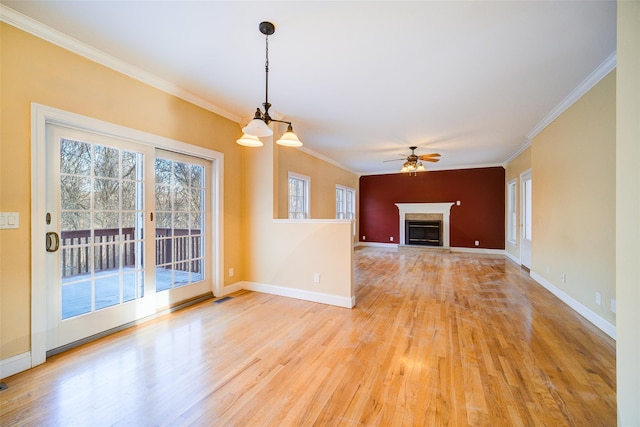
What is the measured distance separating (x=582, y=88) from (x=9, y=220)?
575 cm

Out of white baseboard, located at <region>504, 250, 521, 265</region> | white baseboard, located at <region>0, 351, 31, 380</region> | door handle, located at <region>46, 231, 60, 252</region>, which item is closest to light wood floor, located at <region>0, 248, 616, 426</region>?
white baseboard, located at <region>0, 351, 31, 380</region>

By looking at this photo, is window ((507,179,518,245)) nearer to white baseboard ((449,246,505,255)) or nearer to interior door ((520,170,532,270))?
white baseboard ((449,246,505,255))

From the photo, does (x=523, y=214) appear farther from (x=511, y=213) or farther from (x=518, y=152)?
(x=518, y=152)

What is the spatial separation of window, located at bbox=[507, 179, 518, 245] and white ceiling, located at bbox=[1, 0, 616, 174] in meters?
3.48

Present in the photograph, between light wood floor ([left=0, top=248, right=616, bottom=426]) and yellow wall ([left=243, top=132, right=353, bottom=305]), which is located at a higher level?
yellow wall ([left=243, top=132, right=353, bottom=305])

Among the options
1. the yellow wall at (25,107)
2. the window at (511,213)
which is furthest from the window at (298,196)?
the window at (511,213)

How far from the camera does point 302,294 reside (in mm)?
3637

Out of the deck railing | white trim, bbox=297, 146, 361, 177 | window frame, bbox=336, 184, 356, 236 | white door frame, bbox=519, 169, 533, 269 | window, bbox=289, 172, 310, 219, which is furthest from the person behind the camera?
window frame, bbox=336, 184, 356, 236

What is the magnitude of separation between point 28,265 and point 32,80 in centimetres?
147

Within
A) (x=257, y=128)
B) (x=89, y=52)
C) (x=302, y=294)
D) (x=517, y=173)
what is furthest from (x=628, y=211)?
(x=517, y=173)

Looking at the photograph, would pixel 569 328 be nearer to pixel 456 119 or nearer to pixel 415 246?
pixel 456 119

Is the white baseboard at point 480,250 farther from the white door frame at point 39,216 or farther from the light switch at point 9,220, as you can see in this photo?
the light switch at point 9,220

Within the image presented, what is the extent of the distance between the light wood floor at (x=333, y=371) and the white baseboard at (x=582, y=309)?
0.09 metres

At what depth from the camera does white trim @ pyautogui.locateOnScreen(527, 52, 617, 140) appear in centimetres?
251
